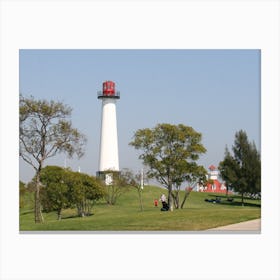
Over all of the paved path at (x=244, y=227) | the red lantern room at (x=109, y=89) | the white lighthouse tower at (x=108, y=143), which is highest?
the red lantern room at (x=109, y=89)

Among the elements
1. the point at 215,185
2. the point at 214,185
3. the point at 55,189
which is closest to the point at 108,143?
the point at 55,189

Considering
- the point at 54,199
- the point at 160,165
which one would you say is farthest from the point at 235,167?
the point at 54,199

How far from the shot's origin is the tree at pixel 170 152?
26125 millimetres

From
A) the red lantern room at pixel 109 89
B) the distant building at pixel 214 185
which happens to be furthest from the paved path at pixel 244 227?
the distant building at pixel 214 185

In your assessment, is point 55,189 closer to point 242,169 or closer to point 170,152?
point 170,152

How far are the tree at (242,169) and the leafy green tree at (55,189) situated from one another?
6805 millimetres

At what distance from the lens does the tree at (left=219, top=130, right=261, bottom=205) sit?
93.4ft

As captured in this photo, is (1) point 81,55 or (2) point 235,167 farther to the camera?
(2) point 235,167
